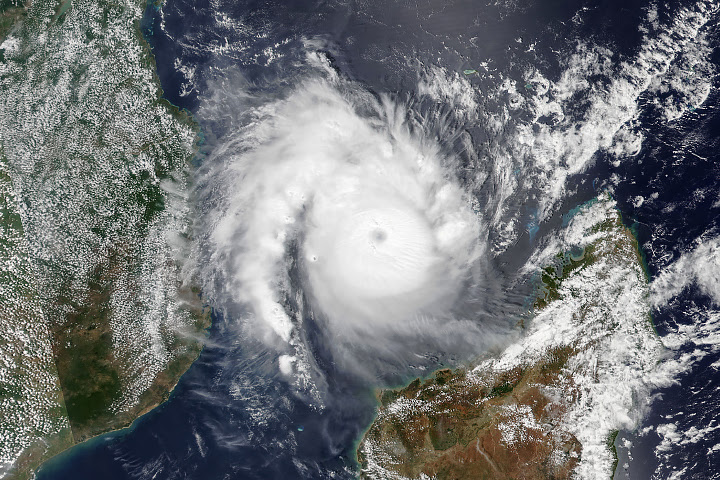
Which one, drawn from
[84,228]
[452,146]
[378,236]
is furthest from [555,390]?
[84,228]

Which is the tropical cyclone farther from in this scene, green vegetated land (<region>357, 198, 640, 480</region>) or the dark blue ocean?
the dark blue ocean

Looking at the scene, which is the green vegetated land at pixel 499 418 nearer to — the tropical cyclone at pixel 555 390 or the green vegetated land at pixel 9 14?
the tropical cyclone at pixel 555 390

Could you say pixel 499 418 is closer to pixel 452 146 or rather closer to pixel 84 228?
pixel 452 146

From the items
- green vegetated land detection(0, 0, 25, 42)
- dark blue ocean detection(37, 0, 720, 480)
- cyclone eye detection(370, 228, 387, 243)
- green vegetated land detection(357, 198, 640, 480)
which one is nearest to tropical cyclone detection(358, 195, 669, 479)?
green vegetated land detection(357, 198, 640, 480)

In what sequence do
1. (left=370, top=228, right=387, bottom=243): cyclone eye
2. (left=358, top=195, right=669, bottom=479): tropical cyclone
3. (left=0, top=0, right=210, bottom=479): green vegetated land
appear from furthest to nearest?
(left=358, top=195, right=669, bottom=479): tropical cyclone < (left=0, top=0, right=210, bottom=479): green vegetated land < (left=370, top=228, right=387, bottom=243): cyclone eye

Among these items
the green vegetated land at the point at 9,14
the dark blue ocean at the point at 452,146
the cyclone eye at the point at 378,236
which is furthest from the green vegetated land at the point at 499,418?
the green vegetated land at the point at 9,14
